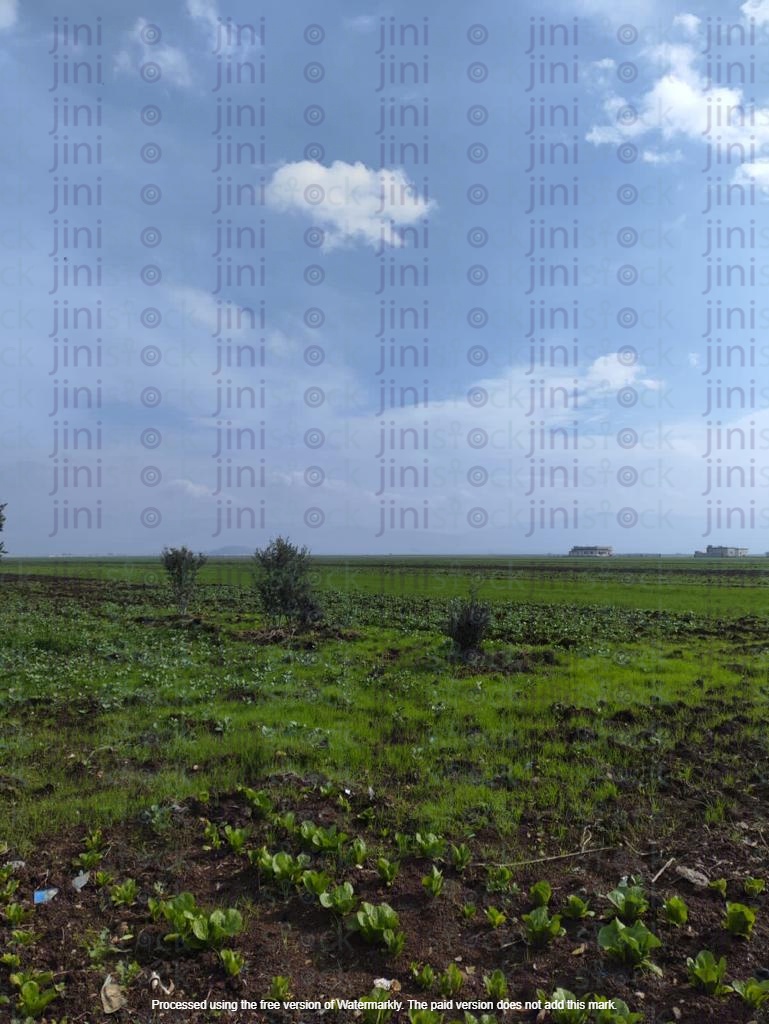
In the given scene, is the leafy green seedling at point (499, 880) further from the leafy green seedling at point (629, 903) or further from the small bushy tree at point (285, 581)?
the small bushy tree at point (285, 581)

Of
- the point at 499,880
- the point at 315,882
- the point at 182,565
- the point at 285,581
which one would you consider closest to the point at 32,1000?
the point at 315,882

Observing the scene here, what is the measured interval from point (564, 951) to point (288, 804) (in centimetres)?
403

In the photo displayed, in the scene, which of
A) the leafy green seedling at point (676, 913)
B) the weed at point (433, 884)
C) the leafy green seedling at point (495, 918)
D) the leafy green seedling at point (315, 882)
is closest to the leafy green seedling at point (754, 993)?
the leafy green seedling at point (676, 913)

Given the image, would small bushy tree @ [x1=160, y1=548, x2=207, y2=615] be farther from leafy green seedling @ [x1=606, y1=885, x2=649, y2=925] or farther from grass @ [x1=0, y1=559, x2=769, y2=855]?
leafy green seedling @ [x1=606, y1=885, x2=649, y2=925]

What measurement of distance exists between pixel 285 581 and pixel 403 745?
53.4 feet

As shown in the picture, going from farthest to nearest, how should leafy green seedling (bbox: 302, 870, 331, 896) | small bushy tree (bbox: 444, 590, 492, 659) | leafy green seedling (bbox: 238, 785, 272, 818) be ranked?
small bushy tree (bbox: 444, 590, 492, 659) → leafy green seedling (bbox: 238, 785, 272, 818) → leafy green seedling (bbox: 302, 870, 331, 896)

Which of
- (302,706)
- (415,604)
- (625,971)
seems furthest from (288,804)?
(415,604)

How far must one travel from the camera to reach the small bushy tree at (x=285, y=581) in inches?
1021

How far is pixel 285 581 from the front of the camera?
25.9 meters

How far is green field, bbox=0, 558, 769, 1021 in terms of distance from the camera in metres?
7.02

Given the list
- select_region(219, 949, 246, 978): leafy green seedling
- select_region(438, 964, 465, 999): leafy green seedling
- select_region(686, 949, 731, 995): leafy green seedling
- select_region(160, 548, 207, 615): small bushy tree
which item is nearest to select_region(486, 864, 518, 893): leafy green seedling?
select_region(438, 964, 465, 999): leafy green seedling

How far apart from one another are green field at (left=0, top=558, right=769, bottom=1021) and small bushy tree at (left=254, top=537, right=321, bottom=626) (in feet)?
13.9

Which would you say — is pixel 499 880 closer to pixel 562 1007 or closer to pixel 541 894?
pixel 541 894

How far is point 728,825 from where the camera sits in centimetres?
718
